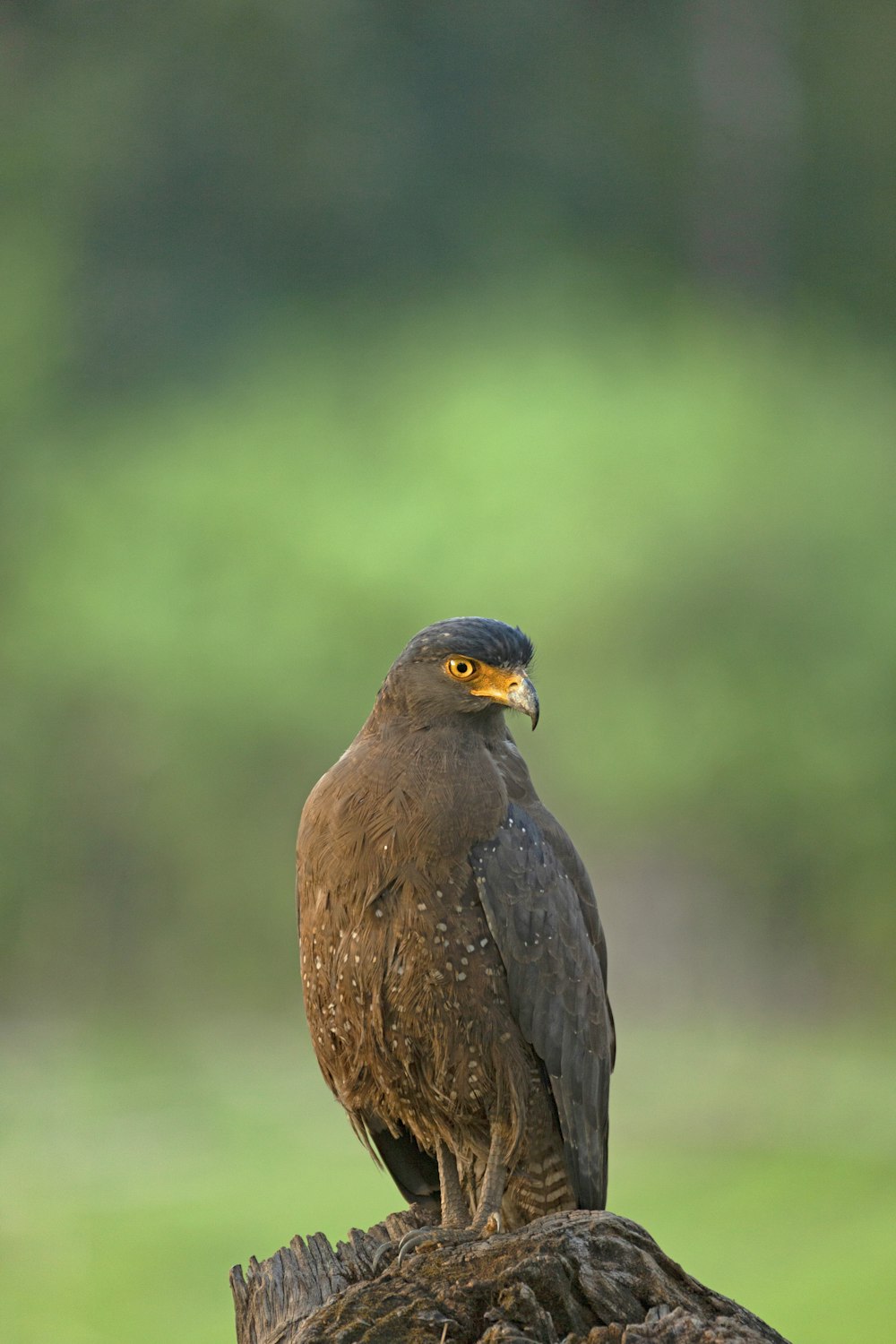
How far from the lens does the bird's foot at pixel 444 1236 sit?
2.55 m

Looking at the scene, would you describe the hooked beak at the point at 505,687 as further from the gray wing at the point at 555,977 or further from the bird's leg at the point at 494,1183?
the bird's leg at the point at 494,1183

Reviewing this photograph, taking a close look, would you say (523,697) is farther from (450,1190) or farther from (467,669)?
(450,1190)

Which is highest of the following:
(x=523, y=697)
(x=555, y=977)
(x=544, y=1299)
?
(x=523, y=697)

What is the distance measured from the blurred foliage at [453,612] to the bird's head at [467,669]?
3508 millimetres

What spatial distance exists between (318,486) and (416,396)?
2.23ft

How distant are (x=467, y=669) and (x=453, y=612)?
3.62m

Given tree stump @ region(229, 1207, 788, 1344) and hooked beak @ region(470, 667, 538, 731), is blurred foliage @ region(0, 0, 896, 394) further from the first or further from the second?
tree stump @ region(229, 1207, 788, 1344)

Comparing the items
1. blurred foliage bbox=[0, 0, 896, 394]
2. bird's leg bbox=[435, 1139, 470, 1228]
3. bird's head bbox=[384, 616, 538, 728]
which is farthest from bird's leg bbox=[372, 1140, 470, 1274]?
blurred foliage bbox=[0, 0, 896, 394]

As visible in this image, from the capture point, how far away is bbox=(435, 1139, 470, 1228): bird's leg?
2879 millimetres

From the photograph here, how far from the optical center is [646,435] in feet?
22.6

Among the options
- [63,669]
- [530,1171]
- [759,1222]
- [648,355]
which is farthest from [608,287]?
[530,1171]

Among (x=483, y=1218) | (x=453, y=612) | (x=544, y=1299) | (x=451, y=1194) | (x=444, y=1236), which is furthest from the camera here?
(x=453, y=612)

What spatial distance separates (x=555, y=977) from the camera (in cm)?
277

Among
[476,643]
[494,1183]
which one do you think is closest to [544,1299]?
[494,1183]
